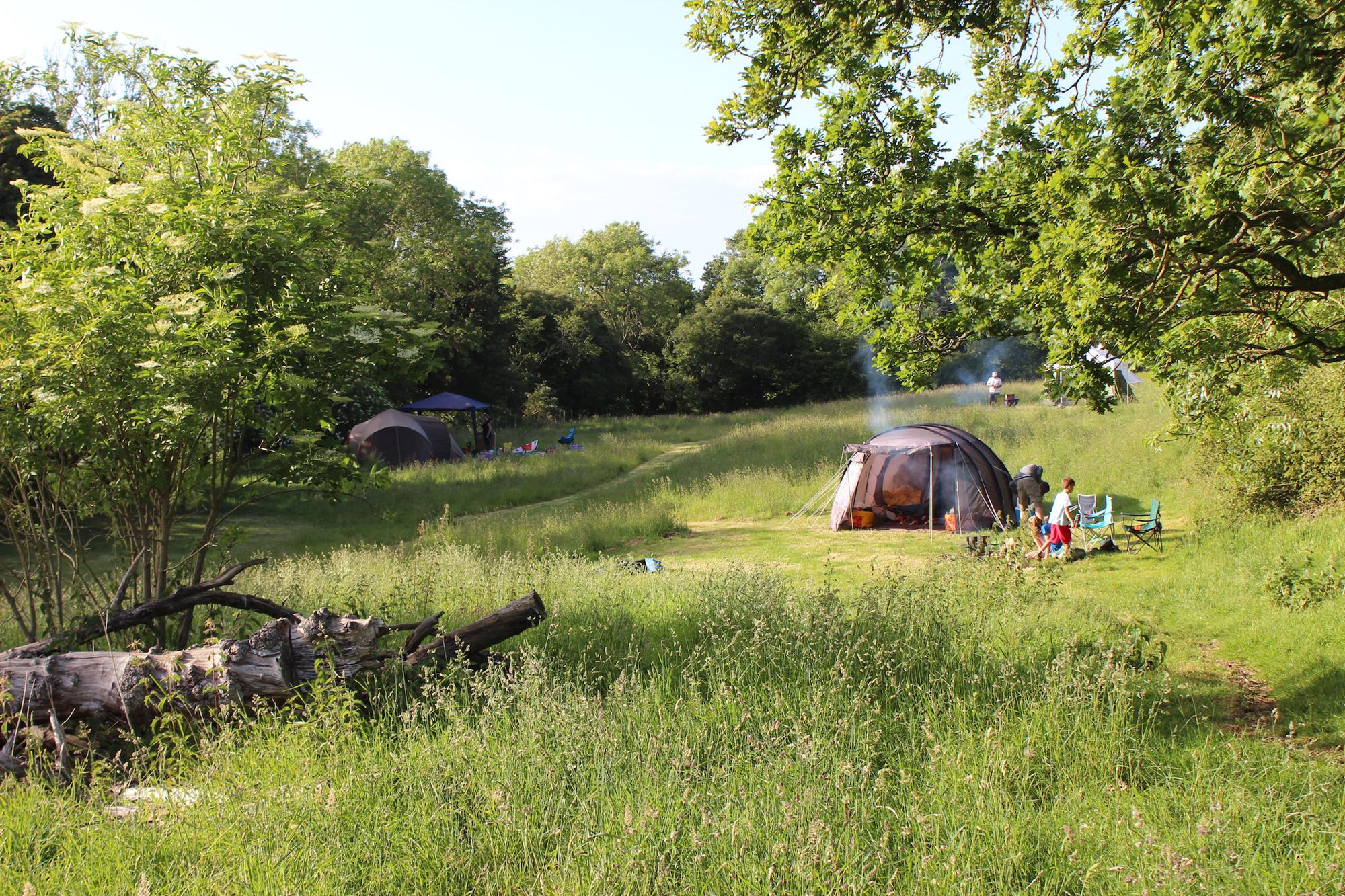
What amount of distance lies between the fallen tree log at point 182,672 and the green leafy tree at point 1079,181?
4392 millimetres

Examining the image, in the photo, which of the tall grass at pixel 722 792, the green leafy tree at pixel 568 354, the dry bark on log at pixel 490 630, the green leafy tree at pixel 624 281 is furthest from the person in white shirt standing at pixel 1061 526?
the green leafy tree at pixel 624 281

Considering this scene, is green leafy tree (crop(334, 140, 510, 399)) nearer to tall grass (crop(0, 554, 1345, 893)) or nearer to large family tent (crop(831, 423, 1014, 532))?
large family tent (crop(831, 423, 1014, 532))

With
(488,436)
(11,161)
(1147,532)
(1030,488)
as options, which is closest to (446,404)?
(488,436)

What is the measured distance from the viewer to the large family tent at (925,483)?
14.6 meters

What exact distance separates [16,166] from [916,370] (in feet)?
59.2

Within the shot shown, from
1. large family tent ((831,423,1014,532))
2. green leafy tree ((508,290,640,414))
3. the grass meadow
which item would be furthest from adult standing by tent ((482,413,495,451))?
the grass meadow

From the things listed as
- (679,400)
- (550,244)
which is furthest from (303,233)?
(550,244)

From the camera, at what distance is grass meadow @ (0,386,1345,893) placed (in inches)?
117

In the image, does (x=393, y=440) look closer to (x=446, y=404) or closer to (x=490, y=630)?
(x=446, y=404)

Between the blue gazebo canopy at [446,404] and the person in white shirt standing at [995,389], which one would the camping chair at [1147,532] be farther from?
the blue gazebo canopy at [446,404]

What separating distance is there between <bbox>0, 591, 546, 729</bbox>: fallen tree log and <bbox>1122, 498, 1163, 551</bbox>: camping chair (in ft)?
34.7

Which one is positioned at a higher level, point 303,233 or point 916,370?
point 303,233

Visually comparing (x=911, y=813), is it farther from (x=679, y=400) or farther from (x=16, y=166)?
(x=679, y=400)

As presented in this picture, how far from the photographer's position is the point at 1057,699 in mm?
4461
